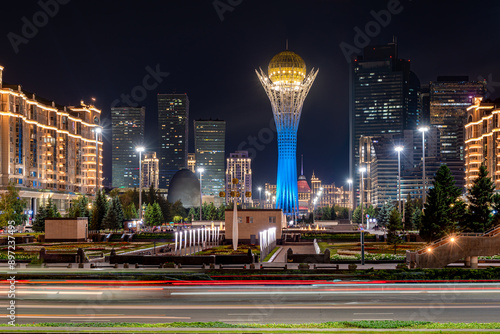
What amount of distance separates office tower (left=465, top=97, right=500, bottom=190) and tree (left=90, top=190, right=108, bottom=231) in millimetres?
74198

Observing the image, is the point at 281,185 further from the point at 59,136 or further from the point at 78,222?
the point at 59,136

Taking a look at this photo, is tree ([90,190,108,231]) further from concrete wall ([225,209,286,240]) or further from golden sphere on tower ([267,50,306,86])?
golden sphere on tower ([267,50,306,86])

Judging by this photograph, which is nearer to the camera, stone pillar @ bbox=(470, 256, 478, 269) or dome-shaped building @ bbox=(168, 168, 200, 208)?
stone pillar @ bbox=(470, 256, 478, 269)

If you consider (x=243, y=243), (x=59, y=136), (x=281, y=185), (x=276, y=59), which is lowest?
(x=243, y=243)

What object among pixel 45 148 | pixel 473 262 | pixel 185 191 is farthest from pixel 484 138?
pixel 45 148

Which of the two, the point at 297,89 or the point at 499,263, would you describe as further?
the point at 297,89

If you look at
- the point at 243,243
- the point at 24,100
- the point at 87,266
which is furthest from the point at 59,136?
the point at 87,266

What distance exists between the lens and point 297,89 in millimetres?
97938

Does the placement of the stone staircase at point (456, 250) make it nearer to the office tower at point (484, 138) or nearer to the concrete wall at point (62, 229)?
the concrete wall at point (62, 229)

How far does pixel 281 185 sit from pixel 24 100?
62353 mm

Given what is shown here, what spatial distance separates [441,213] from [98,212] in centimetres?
5459

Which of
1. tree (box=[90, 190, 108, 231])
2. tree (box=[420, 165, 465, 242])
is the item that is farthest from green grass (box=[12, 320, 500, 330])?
tree (box=[90, 190, 108, 231])

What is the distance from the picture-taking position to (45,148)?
134500 mm

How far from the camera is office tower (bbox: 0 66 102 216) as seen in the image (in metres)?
114
